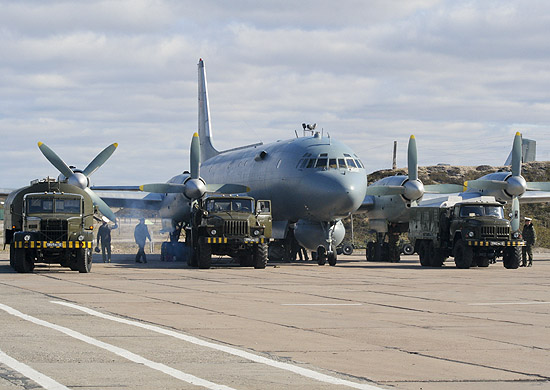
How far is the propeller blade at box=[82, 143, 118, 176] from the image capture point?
116 feet

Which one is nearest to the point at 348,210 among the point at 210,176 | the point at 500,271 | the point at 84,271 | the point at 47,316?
the point at 500,271

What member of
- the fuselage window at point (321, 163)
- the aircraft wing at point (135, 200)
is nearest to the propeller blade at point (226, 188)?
the fuselage window at point (321, 163)

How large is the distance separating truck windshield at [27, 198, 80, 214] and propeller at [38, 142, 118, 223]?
752 centimetres

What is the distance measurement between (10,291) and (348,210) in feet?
50.5

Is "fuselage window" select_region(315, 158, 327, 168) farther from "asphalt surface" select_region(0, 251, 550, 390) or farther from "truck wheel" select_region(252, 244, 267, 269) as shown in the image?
"asphalt surface" select_region(0, 251, 550, 390)

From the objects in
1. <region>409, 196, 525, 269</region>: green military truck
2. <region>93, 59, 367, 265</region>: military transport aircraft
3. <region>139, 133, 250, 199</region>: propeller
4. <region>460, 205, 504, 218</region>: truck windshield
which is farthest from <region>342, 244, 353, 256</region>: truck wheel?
<region>460, 205, 504, 218</region>: truck windshield

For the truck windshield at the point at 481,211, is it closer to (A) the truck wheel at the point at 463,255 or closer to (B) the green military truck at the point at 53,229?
(A) the truck wheel at the point at 463,255

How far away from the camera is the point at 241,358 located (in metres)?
9.21

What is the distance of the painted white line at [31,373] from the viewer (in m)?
7.29

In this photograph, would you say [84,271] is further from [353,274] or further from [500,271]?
[500,271]

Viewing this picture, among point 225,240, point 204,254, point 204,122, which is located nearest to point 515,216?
point 225,240

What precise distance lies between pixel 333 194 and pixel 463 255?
16.3 ft

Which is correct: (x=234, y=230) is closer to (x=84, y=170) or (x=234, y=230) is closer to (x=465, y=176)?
(x=84, y=170)

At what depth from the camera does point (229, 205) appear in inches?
1171
